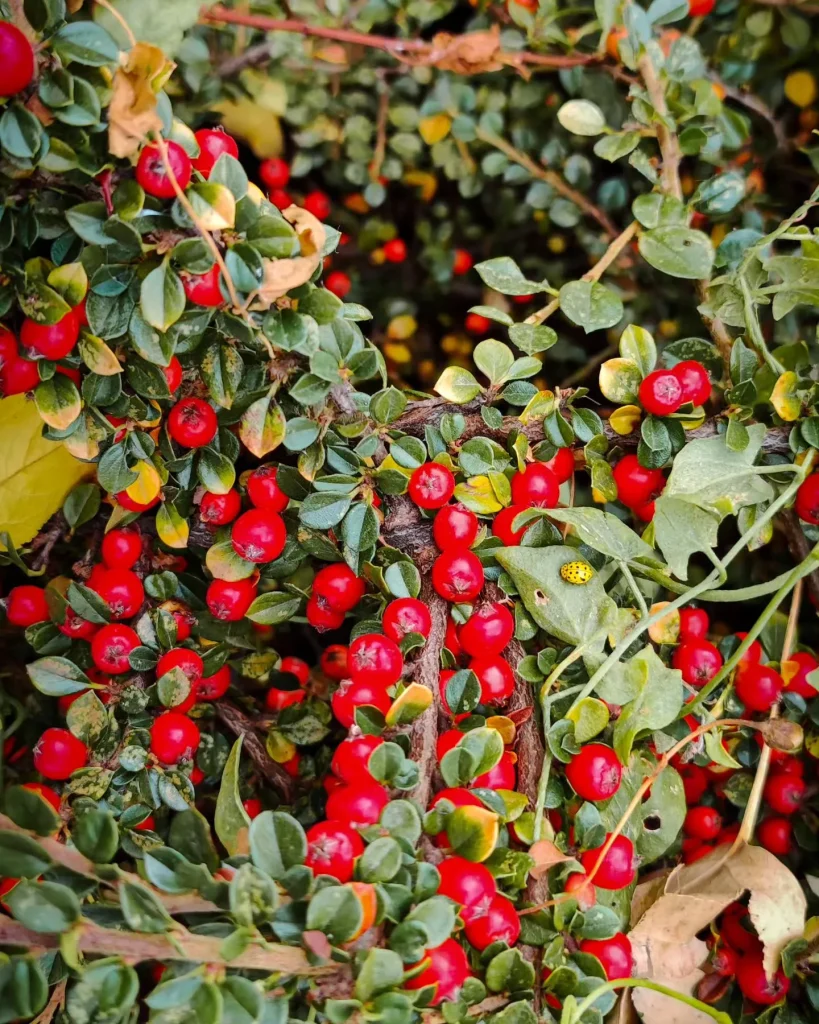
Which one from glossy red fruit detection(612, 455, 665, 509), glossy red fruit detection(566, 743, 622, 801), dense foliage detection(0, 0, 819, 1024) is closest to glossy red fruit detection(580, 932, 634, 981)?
dense foliage detection(0, 0, 819, 1024)

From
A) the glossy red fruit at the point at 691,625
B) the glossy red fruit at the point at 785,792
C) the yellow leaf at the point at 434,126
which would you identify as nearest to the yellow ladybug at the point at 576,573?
the glossy red fruit at the point at 691,625

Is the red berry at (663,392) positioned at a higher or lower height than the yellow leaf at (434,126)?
lower

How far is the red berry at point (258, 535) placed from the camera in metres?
0.82

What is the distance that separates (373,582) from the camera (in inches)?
33.4

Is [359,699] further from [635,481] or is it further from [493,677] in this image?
[635,481]

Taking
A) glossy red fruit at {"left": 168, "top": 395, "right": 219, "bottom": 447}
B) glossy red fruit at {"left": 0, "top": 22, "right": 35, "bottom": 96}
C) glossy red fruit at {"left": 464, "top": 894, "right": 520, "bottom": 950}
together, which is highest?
glossy red fruit at {"left": 0, "top": 22, "right": 35, "bottom": 96}

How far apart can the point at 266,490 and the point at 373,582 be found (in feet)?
0.48

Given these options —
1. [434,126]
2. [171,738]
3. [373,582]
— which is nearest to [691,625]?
[373,582]

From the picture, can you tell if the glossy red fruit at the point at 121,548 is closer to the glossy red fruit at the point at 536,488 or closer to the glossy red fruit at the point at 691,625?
the glossy red fruit at the point at 536,488

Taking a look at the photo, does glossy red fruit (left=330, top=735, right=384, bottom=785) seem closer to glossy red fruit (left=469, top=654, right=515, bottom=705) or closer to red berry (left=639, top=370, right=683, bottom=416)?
glossy red fruit (left=469, top=654, right=515, bottom=705)

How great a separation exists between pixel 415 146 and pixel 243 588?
81 cm

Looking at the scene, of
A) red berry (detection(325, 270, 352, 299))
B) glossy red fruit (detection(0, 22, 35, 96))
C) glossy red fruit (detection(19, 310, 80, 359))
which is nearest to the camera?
glossy red fruit (detection(0, 22, 35, 96))

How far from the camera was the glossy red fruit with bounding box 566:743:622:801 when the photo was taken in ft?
2.52

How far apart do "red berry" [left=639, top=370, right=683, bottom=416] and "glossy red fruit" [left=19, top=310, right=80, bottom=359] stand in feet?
1.89
